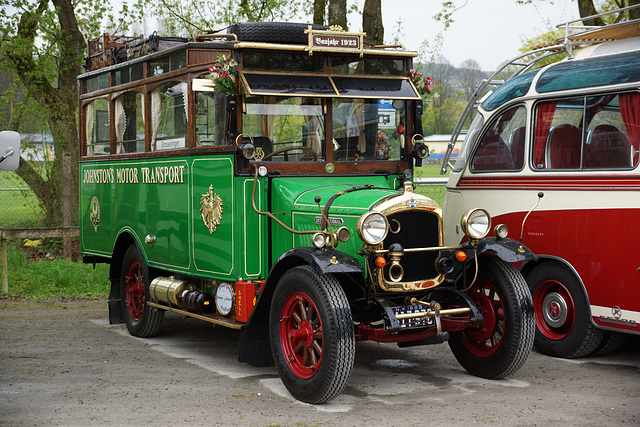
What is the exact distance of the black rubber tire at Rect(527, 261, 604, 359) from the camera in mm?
7738

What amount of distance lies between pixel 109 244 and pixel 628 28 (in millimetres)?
6066

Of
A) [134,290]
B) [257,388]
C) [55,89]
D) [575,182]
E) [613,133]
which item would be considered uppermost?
[55,89]

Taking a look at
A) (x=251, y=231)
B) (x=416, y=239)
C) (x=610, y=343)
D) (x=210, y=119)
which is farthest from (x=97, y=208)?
(x=610, y=343)

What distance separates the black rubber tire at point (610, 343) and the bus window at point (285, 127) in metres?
3.14

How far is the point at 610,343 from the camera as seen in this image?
26.0ft

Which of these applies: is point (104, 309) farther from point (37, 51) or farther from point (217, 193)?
point (37, 51)

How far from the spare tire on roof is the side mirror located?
233cm

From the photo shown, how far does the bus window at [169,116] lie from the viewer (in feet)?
26.3

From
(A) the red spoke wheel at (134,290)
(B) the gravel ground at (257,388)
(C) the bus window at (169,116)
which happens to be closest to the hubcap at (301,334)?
(B) the gravel ground at (257,388)

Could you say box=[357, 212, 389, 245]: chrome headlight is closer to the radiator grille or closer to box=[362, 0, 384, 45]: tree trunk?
the radiator grille

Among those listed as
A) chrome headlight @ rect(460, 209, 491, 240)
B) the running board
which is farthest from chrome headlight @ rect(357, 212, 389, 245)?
the running board

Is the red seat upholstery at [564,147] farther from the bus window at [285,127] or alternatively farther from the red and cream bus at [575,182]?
the bus window at [285,127]

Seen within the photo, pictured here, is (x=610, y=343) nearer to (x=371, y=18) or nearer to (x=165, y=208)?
(x=165, y=208)

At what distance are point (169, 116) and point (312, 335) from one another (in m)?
3.08
